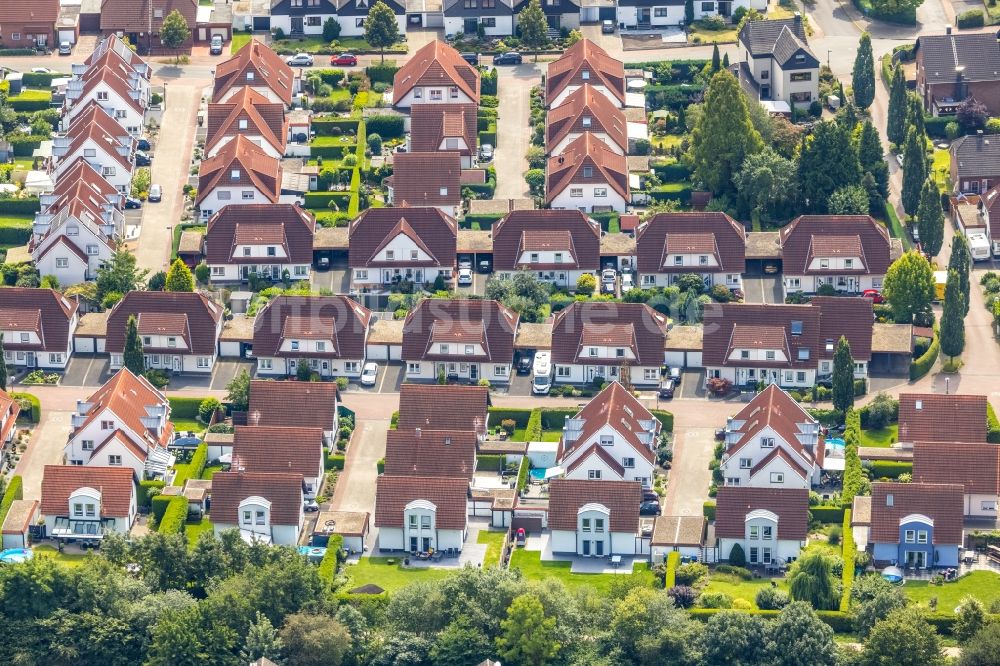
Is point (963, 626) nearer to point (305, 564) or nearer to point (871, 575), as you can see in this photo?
point (871, 575)

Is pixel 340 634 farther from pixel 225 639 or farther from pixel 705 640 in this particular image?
pixel 705 640

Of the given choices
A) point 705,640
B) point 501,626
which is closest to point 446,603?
point 501,626

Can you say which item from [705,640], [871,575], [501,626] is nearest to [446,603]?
[501,626]

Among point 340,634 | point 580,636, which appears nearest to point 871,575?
point 580,636

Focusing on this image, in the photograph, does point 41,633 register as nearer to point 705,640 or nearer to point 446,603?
point 446,603
